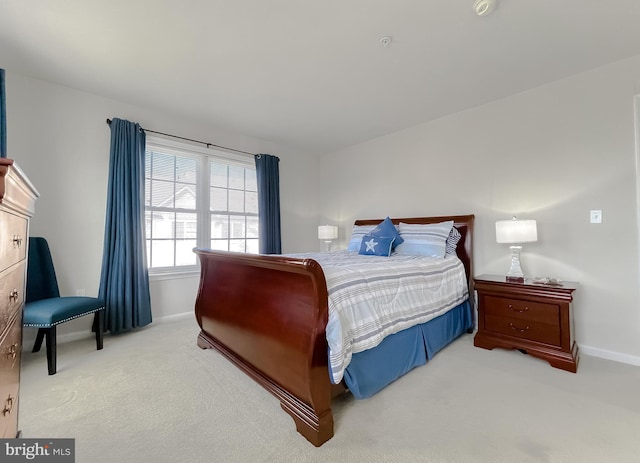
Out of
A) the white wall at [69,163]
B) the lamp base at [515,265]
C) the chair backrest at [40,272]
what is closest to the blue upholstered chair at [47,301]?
the chair backrest at [40,272]

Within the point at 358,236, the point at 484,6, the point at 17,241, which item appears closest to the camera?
the point at 17,241

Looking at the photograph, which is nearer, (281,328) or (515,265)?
(281,328)

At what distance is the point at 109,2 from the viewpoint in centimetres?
179

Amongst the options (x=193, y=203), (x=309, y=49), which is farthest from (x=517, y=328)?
(x=193, y=203)

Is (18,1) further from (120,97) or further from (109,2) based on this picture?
(120,97)

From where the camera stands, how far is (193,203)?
12.3ft

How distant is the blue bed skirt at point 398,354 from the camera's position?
5.51 feet

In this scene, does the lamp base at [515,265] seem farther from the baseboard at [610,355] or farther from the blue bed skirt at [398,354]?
the baseboard at [610,355]

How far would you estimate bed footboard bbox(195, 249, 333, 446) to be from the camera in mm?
1438

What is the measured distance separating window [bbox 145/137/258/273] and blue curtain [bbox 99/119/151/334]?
0.83ft

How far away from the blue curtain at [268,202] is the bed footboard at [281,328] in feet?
5.95

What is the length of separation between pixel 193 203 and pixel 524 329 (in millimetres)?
3901

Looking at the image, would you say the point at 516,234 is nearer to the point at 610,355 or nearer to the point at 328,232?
the point at 610,355

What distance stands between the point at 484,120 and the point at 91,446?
4151 millimetres
